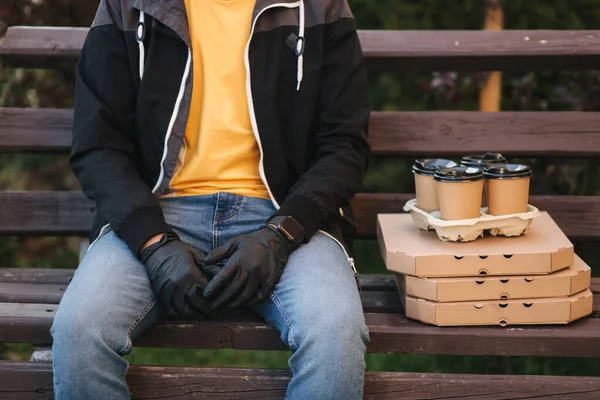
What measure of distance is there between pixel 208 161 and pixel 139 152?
22 centimetres

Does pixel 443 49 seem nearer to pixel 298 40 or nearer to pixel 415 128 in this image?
pixel 415 128

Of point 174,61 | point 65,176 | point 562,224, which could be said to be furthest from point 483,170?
point 65,176

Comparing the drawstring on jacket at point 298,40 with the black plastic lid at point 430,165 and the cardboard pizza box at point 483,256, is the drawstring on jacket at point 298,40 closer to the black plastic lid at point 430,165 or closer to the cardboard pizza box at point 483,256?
the black plastic lid at point 430,165

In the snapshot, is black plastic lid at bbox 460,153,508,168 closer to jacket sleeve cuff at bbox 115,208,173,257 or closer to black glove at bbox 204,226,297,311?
black glove at bbox 204,226,297,311

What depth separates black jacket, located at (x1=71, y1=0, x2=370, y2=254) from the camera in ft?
8.19

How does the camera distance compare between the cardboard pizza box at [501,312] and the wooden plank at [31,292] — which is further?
the wooden plank at [31,292]

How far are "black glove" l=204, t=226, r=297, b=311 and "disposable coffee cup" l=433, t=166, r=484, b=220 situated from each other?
0.45m

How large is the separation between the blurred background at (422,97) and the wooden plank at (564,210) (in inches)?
26.6

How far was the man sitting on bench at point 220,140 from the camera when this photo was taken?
7.72ft

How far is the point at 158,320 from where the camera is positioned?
2.37 metres

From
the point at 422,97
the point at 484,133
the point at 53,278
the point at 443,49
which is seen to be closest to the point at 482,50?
the point at 443,49

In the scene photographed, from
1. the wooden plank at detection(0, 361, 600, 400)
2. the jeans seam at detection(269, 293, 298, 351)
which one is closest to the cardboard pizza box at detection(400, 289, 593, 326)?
the wooden plank at detection(0, 361, 600, 400)

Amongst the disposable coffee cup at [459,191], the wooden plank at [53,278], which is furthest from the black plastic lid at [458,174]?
the wooden plank at [53,278]

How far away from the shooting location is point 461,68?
10.2 ft
